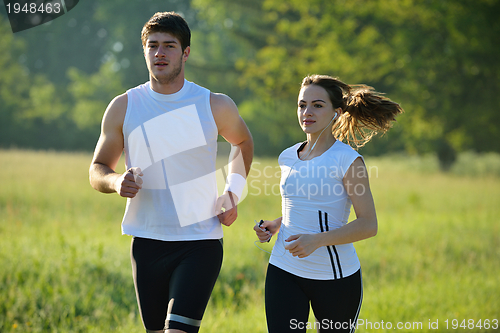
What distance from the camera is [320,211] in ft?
8.87

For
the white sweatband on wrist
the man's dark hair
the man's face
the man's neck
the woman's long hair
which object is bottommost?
the white sweatband on wrist

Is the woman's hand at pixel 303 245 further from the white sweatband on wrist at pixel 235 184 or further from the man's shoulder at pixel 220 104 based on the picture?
the man's shoulder at pixel 220 104

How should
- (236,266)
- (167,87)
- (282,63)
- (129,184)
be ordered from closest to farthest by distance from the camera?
(129,184) < (167,87) < (236,266) < (282,63)

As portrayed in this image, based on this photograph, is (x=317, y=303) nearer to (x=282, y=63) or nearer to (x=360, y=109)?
(x=360, y=109)

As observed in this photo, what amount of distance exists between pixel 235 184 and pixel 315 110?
29.3 inches

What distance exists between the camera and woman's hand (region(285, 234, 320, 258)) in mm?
2432

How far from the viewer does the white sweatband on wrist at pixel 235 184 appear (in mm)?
3084

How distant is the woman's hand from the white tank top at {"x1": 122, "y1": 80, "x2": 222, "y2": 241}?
584 millimetres

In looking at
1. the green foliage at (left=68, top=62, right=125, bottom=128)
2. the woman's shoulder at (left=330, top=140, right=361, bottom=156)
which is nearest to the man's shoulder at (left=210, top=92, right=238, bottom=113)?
the woman's shoulder at (left=330, top=140, right=361, bottom=156)

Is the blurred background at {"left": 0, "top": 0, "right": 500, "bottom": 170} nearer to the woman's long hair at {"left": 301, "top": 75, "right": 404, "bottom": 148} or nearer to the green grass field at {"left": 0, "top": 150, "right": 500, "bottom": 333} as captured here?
the green grass field at {"left": 0, "top": 150, "right": 500, "bottom": 333}

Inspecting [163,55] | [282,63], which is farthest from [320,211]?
[282,63]

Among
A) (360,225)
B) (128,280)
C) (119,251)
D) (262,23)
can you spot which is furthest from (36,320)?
(262,23)

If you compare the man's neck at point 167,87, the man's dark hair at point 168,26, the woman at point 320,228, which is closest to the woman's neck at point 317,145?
the woman at point 320,228

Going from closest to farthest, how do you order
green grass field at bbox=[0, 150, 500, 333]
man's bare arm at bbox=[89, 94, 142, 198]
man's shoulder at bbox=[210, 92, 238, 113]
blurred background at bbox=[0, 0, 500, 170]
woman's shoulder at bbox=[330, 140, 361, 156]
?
woman's shoulder at bbox=[330, 140, 361, 156] → man's bare arm at bbox=[89, 94, 142, 198] → man's shoulder at bbox=[210, 92, 238, 113] → green grass field at bbox=[0, 150, 500, 333] → blurred background at bbox=[0, 0, 500, 170]
